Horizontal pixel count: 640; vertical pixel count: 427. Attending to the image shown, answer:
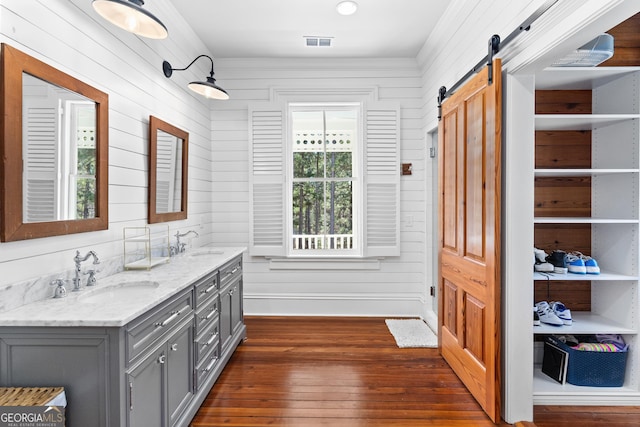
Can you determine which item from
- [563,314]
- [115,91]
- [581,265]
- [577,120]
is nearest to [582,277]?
[581,265]

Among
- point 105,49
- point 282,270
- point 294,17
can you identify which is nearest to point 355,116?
point 294,17

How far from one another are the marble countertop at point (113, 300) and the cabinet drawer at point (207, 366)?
0.61 meters

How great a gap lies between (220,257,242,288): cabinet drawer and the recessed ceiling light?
2.39 metres

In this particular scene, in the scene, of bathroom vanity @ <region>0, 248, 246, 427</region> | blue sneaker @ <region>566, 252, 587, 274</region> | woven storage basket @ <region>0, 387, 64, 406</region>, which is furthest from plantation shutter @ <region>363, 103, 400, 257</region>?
woven storage basket @ <region>0, 387, 64, 406</region>

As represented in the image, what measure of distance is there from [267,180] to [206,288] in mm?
1964

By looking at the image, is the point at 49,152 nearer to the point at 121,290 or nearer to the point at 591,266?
the point at 121,290

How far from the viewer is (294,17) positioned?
10.7ft

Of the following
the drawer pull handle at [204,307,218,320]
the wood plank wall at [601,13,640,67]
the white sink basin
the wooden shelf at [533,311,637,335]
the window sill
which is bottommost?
the wooden shelf at [533,311,637,335]

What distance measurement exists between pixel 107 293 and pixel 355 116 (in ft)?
10.6

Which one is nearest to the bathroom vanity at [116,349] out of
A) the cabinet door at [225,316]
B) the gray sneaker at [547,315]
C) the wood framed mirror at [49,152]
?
the wood framed mirror at [49,152]

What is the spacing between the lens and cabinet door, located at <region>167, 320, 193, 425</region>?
6.33 ft

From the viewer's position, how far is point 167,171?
10.1ft

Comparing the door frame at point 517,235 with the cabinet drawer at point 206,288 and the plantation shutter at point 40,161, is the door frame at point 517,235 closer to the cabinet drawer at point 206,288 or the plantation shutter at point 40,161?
the cabinet drawer at point 206,288

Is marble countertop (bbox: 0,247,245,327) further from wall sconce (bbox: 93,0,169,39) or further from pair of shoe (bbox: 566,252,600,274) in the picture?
pair of shoe (bbox: 566,252,600,274)
